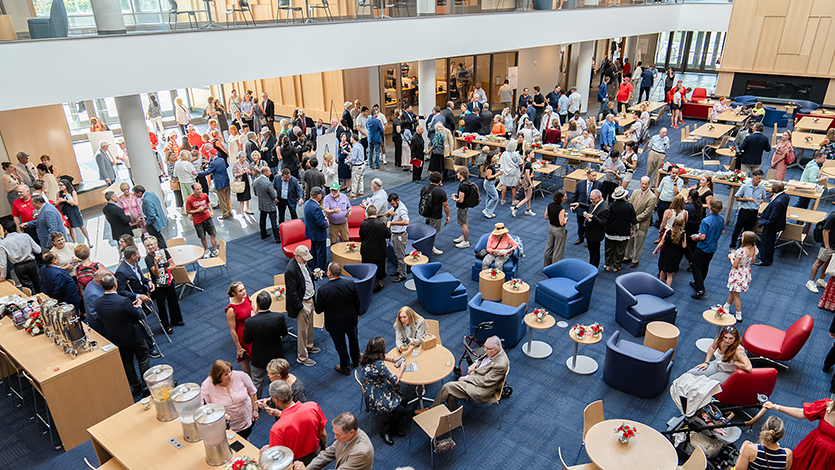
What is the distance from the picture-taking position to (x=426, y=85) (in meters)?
14.8

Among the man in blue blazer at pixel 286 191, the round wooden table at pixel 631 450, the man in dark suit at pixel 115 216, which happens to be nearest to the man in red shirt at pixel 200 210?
the man in dark suit at pixel 115 216

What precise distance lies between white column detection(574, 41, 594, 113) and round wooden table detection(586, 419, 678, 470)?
16.8 metres

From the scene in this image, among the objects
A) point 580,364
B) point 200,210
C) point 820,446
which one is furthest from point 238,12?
point 820,446

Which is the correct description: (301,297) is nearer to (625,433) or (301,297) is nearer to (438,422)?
(438,422)

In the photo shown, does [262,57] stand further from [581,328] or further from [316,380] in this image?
[581,328]

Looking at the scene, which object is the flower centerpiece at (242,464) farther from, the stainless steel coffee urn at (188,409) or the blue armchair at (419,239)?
the blue armchair at (419,239)

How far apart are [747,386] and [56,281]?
8.34 metres

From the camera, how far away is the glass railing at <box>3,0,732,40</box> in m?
8.16

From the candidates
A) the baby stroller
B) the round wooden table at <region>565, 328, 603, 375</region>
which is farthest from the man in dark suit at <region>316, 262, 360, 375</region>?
the baby stroller

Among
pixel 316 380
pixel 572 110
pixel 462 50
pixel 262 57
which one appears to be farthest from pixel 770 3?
pixel 316 380

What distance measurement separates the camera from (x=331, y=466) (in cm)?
530

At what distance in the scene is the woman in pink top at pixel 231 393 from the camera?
175 inches

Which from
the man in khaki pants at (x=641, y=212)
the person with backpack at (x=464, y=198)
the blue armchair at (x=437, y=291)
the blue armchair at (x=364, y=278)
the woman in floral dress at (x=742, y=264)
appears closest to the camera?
the woman in floral dress at (x=742, y=264)

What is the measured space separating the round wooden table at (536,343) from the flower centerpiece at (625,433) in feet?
6.55
